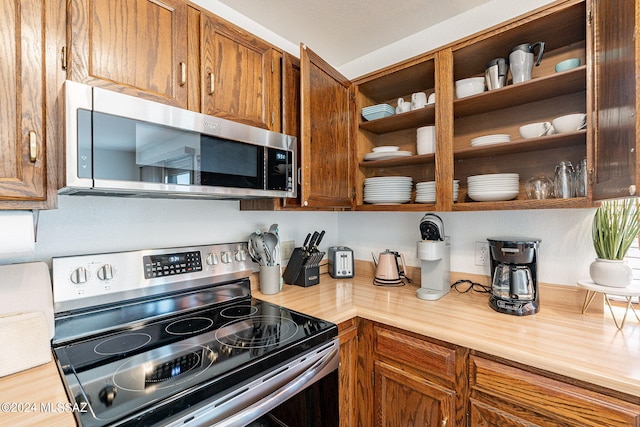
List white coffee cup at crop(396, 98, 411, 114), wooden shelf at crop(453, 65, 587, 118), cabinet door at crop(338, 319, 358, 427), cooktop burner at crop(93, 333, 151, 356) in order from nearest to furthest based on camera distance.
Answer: cooktop burner at crop(93, 333, 151, 356), wooden shelf at crop(453, 65, 587, 118), cabinet door at crop(338, 319, 358, 427), white coffee cup at crop(396, 98, 411, 114)

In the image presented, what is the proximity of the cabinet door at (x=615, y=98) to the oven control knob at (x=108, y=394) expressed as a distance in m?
1.41

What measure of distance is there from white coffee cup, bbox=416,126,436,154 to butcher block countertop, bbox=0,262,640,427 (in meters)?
0.74

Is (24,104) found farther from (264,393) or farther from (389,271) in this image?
(389,271)

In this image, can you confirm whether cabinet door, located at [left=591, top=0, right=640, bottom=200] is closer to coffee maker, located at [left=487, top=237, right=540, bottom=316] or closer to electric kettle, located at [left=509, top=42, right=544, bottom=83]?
electric kettle, located at [left=509, top=42, right=544, bottom=83]

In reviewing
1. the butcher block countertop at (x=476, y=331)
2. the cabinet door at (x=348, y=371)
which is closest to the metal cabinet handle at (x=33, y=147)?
the butcher block countertop at (x=476, y=331)

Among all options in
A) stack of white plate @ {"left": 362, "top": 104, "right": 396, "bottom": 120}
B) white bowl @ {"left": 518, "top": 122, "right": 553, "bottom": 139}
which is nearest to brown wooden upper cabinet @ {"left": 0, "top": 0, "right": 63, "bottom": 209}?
stack of white plate @ {"left": 362, "top": 104, "right": 396, "bottom": 120}

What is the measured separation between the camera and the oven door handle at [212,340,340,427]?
867 mm

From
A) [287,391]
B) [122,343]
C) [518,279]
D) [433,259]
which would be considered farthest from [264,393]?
[518,279]

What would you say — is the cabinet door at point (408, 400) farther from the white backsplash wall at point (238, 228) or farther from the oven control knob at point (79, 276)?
the oven control knob at point (79, 276)

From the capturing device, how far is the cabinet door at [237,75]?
47.8 inches

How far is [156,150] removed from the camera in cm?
101

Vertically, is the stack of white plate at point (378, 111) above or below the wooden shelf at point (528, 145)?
above

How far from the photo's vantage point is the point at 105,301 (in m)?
1.16

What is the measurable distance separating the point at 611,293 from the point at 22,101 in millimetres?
2065
